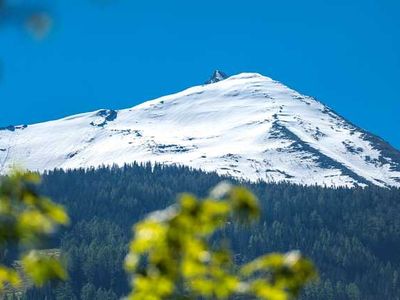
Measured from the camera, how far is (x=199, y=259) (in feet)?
24.5

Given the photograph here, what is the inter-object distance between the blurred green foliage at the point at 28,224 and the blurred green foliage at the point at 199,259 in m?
0.82

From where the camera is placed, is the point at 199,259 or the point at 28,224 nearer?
the point at 199,259

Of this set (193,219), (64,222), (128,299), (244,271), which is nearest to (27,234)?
(64,222)

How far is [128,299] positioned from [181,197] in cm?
123

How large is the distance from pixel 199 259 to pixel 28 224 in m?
1.71

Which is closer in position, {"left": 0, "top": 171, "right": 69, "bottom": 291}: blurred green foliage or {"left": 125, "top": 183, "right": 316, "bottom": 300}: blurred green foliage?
{"left": 125, "top": 183, "right": 316, "bottom": 300}: blurred green foliage

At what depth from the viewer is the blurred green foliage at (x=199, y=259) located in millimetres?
7418

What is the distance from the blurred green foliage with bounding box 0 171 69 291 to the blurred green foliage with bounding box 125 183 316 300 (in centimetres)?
82

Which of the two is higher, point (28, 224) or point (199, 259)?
point (28, 224)

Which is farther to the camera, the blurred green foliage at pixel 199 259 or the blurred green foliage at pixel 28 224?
the blurred green foliage at pixel 28 224

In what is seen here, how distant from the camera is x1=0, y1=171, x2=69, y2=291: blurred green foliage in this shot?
7.74 meters

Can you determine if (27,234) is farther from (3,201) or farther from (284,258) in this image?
(284,258)

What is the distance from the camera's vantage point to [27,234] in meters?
7.94

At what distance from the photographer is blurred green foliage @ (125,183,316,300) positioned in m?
7.42
